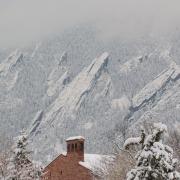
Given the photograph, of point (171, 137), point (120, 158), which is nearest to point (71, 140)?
point (171, 137)

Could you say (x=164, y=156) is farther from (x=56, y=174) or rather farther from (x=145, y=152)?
(x=56, y=174)

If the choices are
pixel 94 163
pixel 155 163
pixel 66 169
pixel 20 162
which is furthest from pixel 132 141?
pixel 66 169

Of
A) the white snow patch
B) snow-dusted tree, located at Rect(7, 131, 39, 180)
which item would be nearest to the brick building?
snow-dusted tree, located at Rect(7, 131, 39, 180)

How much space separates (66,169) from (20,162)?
3603cm

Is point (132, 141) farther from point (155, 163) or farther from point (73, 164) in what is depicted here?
point (73, 164)

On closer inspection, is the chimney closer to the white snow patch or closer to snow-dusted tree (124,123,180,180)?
the white snow patch

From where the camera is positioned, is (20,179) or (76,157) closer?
(20,179)

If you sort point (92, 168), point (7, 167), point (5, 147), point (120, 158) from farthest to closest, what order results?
point (92, 168) → point (120, 158) → point (5, 147) → point (7, 167)

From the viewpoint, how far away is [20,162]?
129 feet

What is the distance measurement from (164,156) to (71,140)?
5288cm

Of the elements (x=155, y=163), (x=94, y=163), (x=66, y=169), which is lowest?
(x=155, y=163)

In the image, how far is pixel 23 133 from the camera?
40.4 meters

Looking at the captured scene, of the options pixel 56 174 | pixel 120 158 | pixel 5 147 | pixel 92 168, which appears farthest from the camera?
pixel 56 174

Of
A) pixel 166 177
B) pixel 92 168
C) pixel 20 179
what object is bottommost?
pixel 166 177
